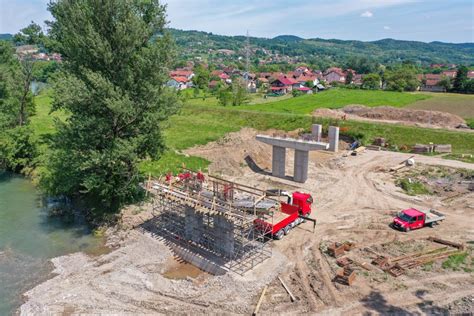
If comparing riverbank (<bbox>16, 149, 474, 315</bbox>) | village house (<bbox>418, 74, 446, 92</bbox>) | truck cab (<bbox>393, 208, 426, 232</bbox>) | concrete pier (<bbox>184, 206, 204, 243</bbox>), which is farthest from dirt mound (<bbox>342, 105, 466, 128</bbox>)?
village house (<bbox>418, 74, 446, 92</bbox>)

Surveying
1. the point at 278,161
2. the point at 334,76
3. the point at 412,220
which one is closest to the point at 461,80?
the point at 334,76

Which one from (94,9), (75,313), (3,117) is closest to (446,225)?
(75,313)

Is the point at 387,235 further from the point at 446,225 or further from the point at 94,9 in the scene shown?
the point at 94,9

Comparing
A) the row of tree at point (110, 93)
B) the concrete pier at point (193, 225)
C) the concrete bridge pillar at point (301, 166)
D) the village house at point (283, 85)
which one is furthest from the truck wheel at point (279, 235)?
the village house at point (283, 85)

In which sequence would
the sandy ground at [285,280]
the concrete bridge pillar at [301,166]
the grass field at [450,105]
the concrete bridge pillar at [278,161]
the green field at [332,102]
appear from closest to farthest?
the sandy ground at [285,280] → the concrete bridge pillar at [301,166] → the concrete bridge pillar at [278,161] → the grass field at [450,105] → the green field at [332,102]

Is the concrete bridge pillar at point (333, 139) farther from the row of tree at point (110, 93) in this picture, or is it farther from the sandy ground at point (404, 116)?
the row of tree at point (110, 93)

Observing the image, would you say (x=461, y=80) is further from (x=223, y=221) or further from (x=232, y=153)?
(x=223, y=221)
